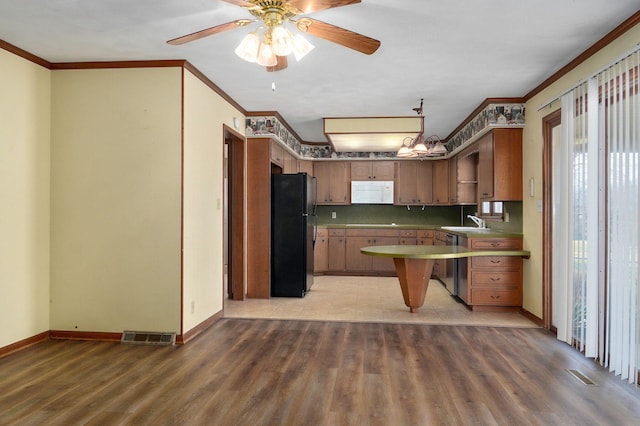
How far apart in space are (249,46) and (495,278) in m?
3.88

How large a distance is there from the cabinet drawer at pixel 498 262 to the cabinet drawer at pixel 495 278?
70mm

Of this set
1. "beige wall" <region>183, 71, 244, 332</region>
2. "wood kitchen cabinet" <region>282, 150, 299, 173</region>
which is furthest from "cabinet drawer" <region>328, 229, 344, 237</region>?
"beige wall" <region>183, 71, 244, 332</region>

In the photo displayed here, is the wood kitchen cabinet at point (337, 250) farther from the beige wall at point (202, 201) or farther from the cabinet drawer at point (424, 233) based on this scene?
the beige wall at point (202, 201)

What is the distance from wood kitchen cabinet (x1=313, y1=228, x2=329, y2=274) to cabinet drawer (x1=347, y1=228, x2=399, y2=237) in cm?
44

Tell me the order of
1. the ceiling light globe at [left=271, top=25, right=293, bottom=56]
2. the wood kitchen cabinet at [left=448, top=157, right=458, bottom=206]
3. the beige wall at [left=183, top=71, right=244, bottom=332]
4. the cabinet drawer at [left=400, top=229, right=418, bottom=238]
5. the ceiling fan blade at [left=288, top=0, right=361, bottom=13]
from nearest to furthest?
the ceiling fan blade at [left=288, top=0, right=361, bottom=13]
the ceiling light globe at [left=271, top=25, right=293, bottom=56]
the beige wall at [left=183, top=71, right=244, bottom=332]
the wood kitchen cabinet at [left=448, top=157, right=458, bottom=206]
the cabinet drawer at [left=400, top=229, right=418, bottom=238]

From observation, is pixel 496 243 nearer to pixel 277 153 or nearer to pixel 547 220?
pixel 547 220

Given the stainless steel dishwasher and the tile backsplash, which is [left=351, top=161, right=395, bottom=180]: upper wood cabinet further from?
the stainless steel dishwasher

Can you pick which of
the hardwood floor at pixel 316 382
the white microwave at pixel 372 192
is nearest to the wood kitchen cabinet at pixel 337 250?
the white microwave at pixel 372 192

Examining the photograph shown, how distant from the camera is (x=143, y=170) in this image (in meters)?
3.76

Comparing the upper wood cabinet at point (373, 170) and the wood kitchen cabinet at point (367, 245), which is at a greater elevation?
the upper wood cabinet at point (373, 170)

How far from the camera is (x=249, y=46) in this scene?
2367mm

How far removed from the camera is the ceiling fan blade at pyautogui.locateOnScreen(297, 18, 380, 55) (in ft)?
7.43

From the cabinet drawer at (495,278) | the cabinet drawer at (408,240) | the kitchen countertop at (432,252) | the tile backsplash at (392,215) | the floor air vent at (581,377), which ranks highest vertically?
the tile backsplash at (392,215)

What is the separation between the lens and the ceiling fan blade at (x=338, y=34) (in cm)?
227
